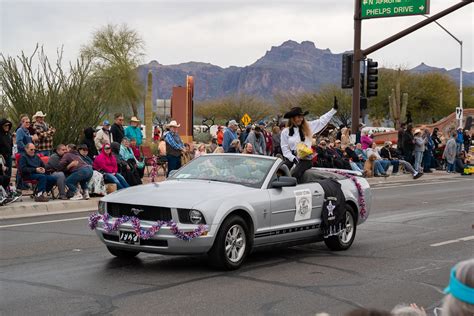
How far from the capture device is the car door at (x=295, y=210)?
9984 millimetres

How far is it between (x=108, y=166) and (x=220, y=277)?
911 cm

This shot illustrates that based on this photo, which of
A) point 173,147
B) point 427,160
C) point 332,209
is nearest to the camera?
point 332,209

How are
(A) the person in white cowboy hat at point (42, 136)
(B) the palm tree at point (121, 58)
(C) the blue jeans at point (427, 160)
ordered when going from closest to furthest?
(A) the person in white cowboy hat at point (42, 136), (C) the blue jeans at point (427, 160), (B) the palm tree at point (121, 58)

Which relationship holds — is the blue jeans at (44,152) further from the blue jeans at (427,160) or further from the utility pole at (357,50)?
the blue jeans at (427,160)

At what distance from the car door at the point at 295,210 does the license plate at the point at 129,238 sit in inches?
71.5

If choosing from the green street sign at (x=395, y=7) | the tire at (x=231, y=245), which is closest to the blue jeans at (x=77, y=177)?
the tire at (x=231, y=245)

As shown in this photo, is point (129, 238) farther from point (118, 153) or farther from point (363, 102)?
point (363, 102)

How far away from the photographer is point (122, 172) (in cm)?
1834

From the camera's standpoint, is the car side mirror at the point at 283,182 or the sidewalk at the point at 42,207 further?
the sidewalk at the point at 42,207

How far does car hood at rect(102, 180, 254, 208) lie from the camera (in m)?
9.07

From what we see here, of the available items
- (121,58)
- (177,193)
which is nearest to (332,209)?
(177,193)

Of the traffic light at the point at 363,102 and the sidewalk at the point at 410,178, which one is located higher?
the traffic light at the point at 363,102

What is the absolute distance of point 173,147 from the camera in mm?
20062

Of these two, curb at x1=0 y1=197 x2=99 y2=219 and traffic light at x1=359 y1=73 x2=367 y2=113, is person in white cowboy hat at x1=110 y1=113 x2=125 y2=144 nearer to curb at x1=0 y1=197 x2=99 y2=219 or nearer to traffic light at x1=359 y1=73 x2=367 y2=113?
curb at x1=0 y1=197 x2=99 y2=219
